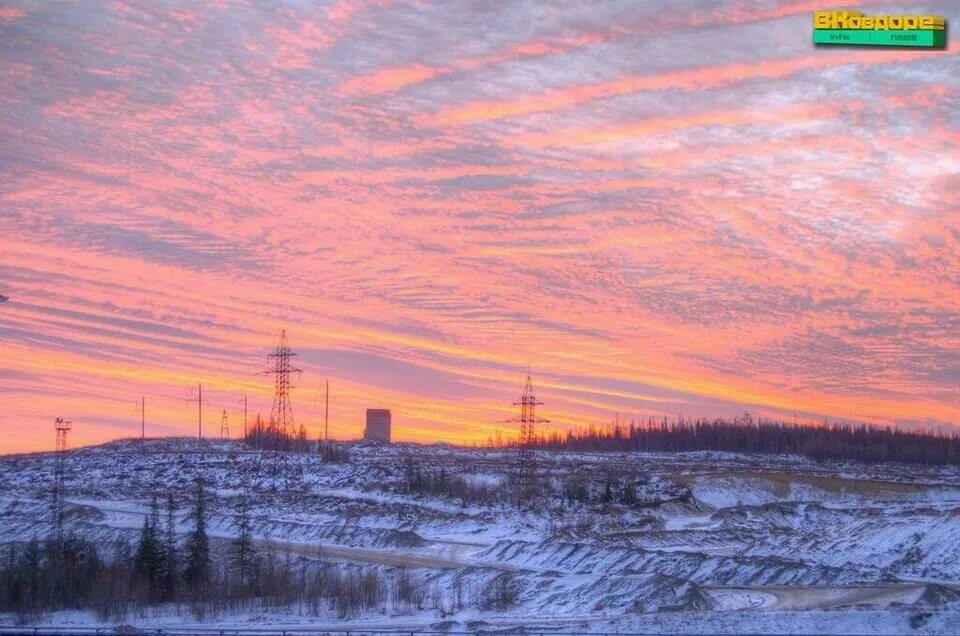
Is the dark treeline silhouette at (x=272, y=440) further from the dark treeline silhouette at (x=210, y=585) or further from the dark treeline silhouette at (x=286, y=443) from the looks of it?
the dark treeline silhouette at (x=210, y=585)

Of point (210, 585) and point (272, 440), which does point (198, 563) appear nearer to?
point (210, 585)

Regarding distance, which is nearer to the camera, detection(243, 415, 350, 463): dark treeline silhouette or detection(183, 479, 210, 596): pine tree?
detection(183, 479, 210, 596): pine tree

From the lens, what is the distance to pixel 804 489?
278 feet

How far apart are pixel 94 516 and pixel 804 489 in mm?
52016

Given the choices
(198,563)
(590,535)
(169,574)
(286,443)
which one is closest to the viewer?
(169,574)

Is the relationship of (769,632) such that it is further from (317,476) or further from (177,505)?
(317,476)

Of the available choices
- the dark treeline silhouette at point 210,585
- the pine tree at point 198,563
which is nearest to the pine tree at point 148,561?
the dark treeline silhouette at point 210,585

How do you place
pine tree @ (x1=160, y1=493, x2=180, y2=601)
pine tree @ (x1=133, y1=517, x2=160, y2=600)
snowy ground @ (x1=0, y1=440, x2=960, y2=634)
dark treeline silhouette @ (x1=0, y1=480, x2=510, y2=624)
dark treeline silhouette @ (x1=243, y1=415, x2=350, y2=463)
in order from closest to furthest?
1. snowy ground @ (x1=0, y1=440, x2=960, y2=634)
2. dark treeline silhouette @ (x1=0, y1=480, x2=510, y2=624)
3. pine tree @ (x1=160, y1=493, x2=180, y2=601)
4. pine tree @ (x1=133, y1=517, x2=160, y2=600)
5. dark treeline silhouette @ (x1=243, y1=415, x2=350, y2=463)

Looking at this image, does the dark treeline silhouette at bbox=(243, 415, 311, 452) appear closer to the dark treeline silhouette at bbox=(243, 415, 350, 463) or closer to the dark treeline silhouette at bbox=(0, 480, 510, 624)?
the dark treeline silhouette at bbox=(243, 415, 350, 463)

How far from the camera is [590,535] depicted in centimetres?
5509

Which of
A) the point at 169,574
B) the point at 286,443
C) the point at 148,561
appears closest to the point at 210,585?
the point at 169,574

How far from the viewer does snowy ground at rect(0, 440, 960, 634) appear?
33.3 m

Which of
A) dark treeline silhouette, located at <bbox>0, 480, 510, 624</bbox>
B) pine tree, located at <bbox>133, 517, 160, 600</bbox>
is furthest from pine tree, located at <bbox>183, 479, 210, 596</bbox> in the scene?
pine tree, located at <bbox>133, 517, 160, 600</bbox>

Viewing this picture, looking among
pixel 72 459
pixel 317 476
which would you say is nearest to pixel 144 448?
pixel 72 459
